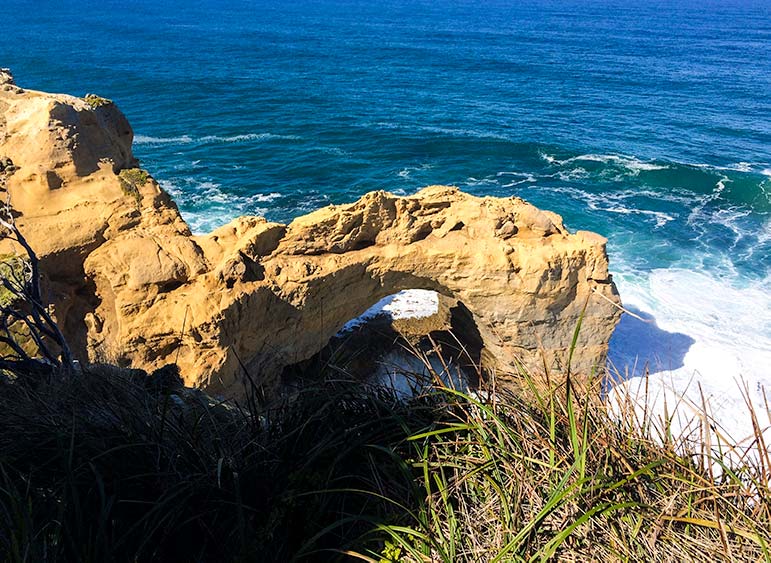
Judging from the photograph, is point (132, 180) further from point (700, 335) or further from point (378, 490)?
point (700, 335)

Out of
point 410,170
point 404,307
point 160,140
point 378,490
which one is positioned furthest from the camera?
point 160,140

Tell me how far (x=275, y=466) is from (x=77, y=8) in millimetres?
87841

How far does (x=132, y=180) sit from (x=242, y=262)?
286 cm

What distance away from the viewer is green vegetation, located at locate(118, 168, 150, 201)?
34.3 feet

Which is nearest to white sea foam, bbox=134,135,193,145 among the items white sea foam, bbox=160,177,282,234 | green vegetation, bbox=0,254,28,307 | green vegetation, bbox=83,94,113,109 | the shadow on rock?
white sea foam, bbox=160,177,282,234

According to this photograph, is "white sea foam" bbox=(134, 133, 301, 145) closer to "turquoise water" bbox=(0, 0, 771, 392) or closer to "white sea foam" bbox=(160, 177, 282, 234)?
"turquoise water" bbox=(0, 0, 771, 392)

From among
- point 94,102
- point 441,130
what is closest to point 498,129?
point 441,130

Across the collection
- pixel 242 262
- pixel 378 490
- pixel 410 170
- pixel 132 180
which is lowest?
pixel 410 170

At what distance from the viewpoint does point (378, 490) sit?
2947 millimetres

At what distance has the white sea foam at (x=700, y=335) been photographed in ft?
50.5

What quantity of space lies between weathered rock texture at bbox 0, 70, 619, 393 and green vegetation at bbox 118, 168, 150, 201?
42 millimetres

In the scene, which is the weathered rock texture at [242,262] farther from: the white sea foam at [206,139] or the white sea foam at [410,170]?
the white sea foam at [206,139]

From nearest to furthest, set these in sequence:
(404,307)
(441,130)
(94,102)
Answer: (94,102)
(404,307)
(441,130)

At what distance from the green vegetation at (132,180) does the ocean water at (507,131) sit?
920cm
